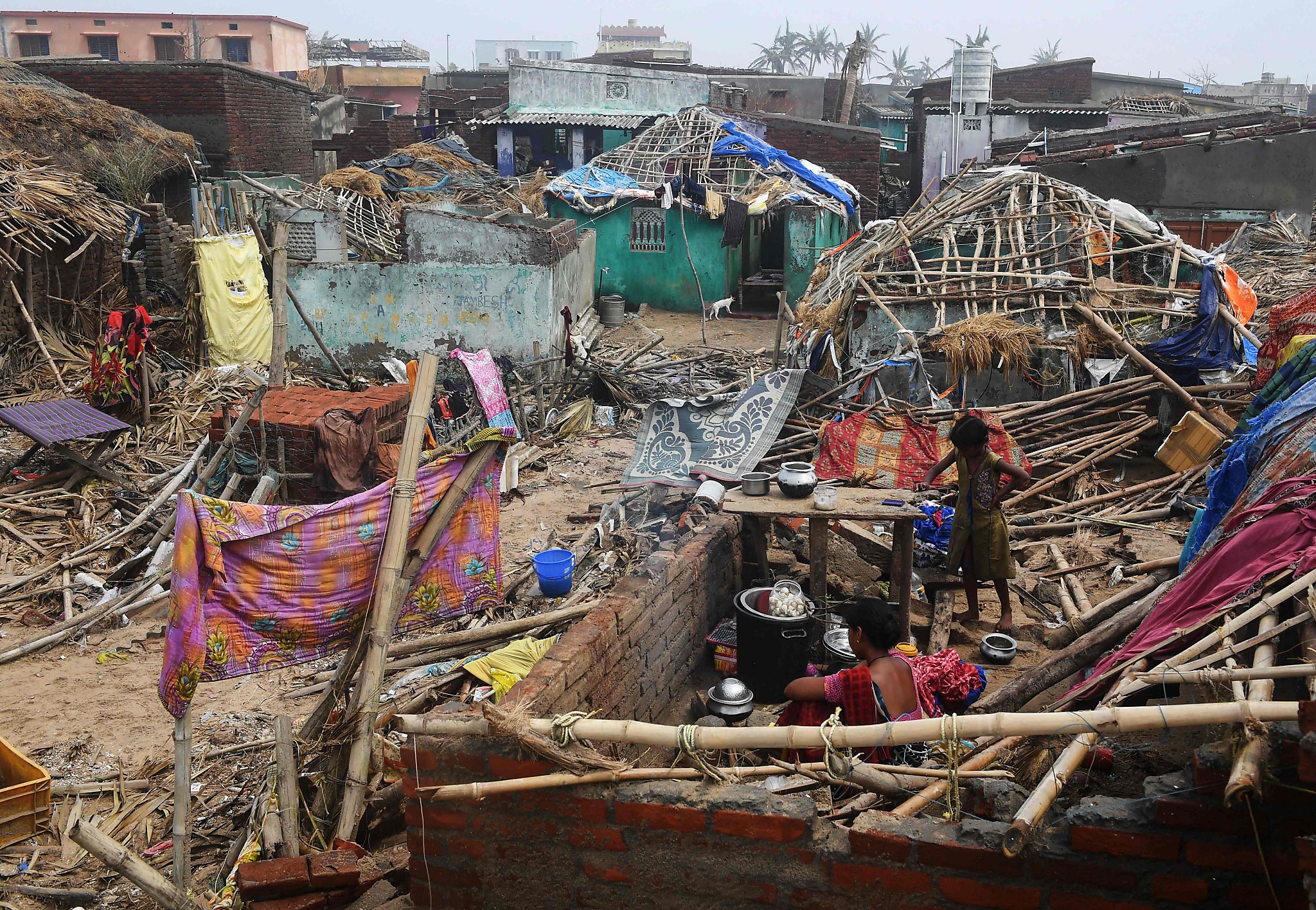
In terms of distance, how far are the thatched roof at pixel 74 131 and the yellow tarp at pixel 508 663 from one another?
42.3ft

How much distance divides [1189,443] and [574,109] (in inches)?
921

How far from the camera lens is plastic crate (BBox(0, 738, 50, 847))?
5414 mm

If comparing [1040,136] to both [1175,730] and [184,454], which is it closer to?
[184,454]

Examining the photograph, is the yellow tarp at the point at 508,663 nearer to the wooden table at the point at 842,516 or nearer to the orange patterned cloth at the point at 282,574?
the orange patterned cloth at the point at 282,574

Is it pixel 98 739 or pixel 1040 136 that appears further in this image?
pixel 1040 136

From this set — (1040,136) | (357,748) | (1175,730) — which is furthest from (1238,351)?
(1040,136)

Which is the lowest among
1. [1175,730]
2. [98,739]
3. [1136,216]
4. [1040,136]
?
[98,739]

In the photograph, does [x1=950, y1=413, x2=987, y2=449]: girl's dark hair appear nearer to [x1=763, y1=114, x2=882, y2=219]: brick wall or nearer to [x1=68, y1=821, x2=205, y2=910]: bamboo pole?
[x1=68, y1=821, x2=205, y2=910]: bamboo pole

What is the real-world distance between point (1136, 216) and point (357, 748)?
463 inches

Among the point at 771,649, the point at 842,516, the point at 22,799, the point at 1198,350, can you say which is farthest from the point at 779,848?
the point at 1198,350

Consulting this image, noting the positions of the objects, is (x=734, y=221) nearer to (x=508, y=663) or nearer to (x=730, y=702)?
(x=508, y=663)

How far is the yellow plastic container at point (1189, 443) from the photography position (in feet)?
29.4

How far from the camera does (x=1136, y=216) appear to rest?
1266 centimetres

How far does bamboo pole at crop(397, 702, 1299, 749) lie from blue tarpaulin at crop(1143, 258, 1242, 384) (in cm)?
850
